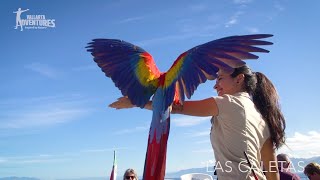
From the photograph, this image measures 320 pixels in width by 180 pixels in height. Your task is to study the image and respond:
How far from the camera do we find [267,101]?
2342mm

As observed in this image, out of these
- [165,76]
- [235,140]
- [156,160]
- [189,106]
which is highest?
[165,76]

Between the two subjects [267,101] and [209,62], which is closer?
[209,62]

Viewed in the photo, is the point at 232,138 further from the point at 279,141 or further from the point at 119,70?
the point at 119,70

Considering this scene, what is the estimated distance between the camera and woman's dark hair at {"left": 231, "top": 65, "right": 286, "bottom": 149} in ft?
7.47

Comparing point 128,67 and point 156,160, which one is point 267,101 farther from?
point 156,160

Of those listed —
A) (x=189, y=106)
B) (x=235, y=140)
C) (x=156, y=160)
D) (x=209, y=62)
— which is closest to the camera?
(x=156, y=160)

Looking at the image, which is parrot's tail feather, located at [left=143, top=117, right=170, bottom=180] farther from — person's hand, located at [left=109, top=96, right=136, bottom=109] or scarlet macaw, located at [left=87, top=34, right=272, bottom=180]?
person's hand, located at [left=109, top=96, right=136, bottom=109]

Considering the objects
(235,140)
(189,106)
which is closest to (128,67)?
(189,106)

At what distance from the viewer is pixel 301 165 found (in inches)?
141

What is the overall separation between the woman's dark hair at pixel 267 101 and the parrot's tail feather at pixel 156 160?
916 mm

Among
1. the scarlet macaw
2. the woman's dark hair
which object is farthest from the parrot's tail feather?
the woman's dark hair

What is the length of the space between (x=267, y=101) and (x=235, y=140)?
487 mm

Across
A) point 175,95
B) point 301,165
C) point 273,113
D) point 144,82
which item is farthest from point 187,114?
point 301,165

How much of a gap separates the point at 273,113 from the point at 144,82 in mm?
972
